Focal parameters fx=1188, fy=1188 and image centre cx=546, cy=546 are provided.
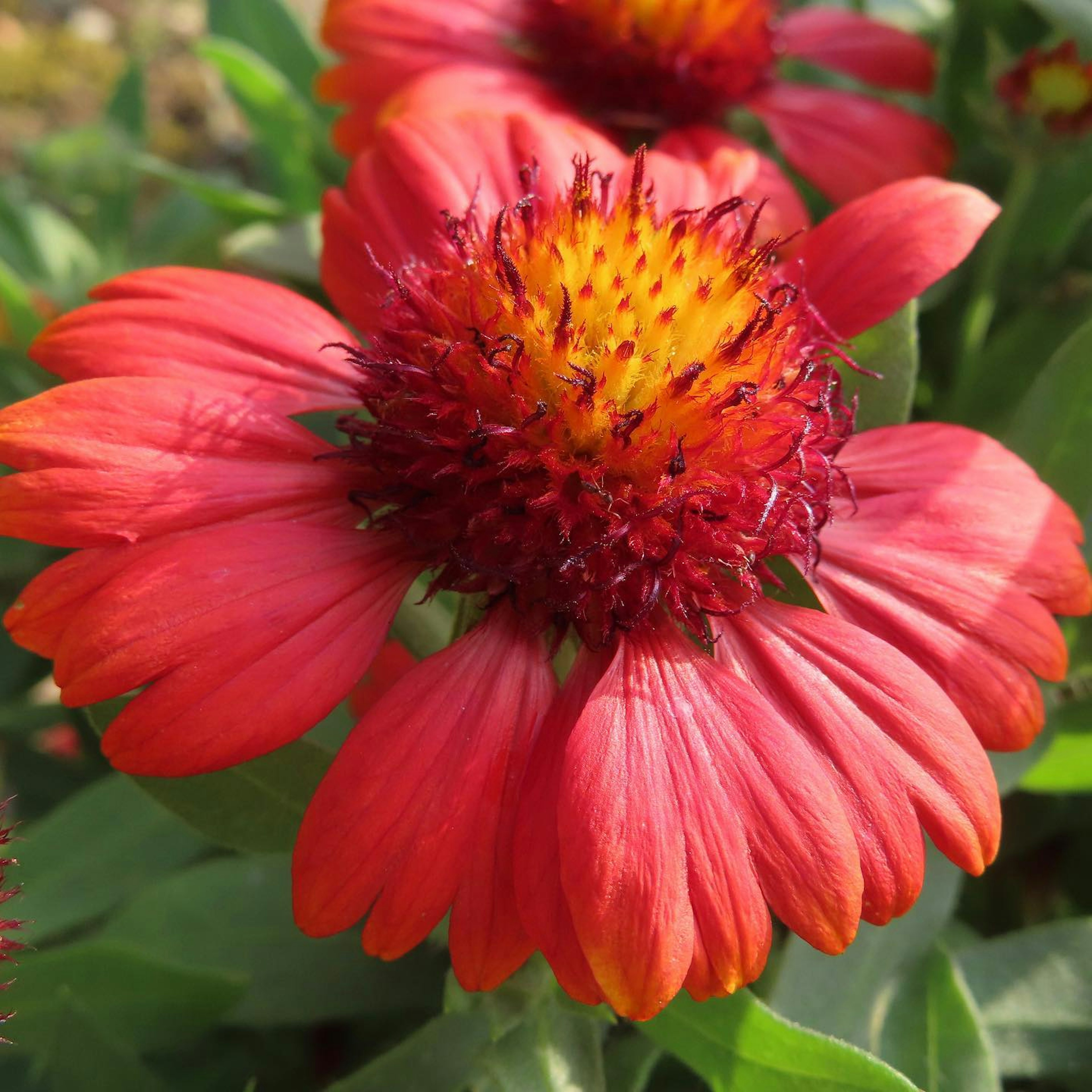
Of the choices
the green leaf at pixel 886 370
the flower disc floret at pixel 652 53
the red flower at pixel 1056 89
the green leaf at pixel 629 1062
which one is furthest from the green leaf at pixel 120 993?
the red flower at pixel 1056 89

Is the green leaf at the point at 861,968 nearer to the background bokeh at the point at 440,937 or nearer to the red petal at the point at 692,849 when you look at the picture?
the background bokeh at the point at 440,937

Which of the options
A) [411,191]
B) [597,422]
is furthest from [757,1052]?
[411,191]

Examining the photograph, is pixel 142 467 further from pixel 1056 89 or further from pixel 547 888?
pixel 1056 89

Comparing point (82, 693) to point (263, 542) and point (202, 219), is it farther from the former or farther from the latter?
point (202, 219)

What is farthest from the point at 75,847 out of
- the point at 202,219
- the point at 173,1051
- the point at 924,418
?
the point at 202,219

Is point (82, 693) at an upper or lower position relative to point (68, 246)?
upper

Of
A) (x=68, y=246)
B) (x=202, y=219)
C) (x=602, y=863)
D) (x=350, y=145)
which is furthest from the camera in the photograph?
(x=202, y=219)
